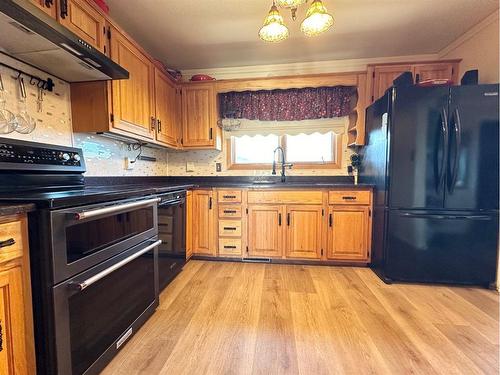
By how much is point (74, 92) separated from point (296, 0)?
65.9 inches

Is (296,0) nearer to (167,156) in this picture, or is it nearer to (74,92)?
(74,92)

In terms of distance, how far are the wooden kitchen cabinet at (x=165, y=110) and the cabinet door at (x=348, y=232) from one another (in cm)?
195

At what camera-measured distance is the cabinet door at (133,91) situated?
1833 mm

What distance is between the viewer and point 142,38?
251 centimetres

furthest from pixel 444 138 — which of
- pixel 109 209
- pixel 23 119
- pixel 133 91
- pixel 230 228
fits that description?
pixel 23 119

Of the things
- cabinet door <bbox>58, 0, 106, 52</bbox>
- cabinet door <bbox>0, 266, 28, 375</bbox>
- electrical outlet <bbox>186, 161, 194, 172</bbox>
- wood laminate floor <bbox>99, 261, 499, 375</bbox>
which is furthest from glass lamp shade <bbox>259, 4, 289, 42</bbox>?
electrical outlet <bbox>186, 161, 194, 172</bbox>

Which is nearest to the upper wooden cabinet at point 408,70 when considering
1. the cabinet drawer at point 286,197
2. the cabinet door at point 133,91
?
the cabinet drawer at point 286,197

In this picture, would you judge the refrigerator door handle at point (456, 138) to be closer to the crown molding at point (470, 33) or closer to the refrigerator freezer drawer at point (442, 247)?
the refrigerator freezer drawer at point (442, 247)

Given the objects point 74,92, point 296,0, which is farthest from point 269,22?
point 74,92

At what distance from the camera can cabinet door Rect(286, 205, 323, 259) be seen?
2590 mm

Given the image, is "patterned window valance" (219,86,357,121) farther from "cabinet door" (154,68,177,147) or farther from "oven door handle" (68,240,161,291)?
"oven door handle" (68,240,161,291)

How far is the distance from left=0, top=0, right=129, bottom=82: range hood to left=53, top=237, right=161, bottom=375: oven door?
42.3 inches

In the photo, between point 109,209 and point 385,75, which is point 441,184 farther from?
point 109,209

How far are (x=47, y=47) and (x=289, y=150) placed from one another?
2533 millimetres
